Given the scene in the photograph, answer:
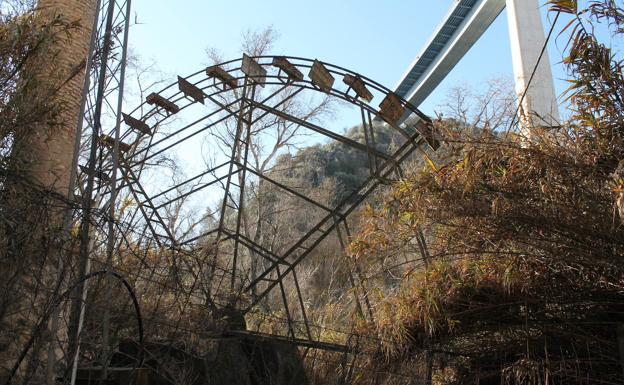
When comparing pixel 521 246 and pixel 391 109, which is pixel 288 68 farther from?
pixel 521 246

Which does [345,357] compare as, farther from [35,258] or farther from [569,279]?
[35,258]

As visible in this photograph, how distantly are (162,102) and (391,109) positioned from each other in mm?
3185

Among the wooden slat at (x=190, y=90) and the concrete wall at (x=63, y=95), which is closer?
the concrete wall at (x=63, y=95)

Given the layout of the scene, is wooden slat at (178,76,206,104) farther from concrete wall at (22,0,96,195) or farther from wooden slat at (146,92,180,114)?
concrete wall at (22,0,96,195)

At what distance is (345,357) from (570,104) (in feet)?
10.8

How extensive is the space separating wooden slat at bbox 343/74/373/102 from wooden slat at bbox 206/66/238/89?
1570mm

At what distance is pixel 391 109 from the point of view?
300 inches

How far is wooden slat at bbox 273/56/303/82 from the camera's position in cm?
748

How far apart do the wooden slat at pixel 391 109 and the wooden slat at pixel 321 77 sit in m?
0.72

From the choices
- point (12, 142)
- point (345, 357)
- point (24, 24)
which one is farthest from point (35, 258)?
Result: point (345, 357)

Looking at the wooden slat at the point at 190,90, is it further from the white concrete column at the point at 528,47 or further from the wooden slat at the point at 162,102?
the white concrete column at the point at 528,47

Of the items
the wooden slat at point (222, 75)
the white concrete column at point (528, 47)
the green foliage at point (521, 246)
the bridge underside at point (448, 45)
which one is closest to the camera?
the green foliage at point (521, 246)

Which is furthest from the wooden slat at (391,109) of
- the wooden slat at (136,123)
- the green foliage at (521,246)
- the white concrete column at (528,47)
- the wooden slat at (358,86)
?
the white concrete column at (528,47)

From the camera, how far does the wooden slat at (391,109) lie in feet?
24.7
